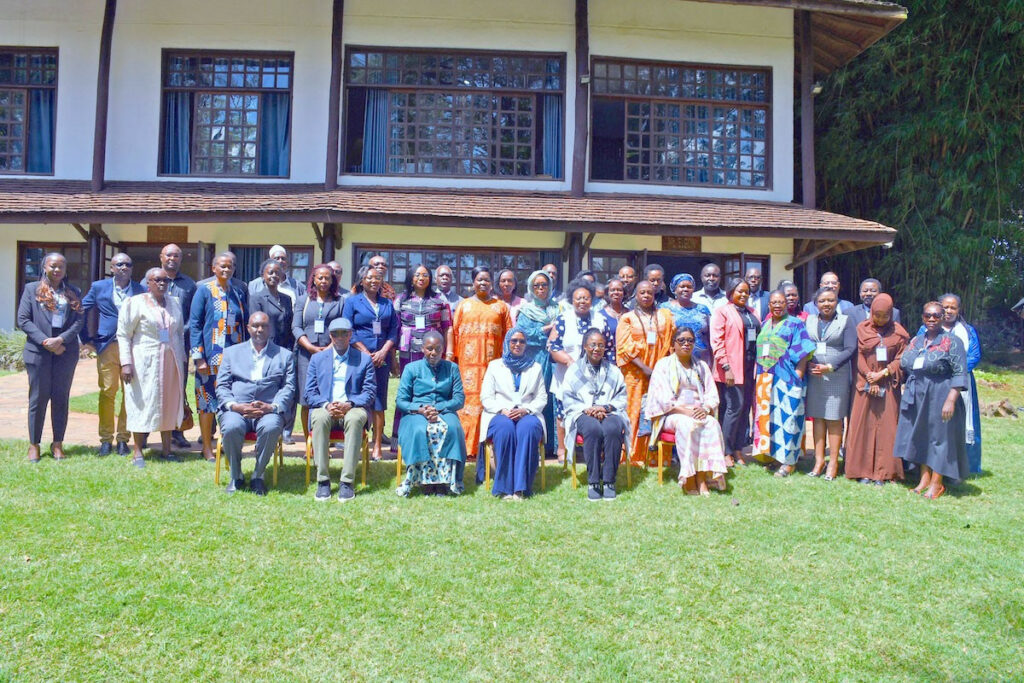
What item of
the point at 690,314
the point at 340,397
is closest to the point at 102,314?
the point at 340,397

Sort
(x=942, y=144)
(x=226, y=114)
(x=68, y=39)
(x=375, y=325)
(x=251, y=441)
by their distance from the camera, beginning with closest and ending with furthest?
(x=251, y=441), (x=375, y=325), (x=68, y=39), (x=226, y=114), (x=942, y=144)

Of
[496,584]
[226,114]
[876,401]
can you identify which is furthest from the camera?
[226,114]

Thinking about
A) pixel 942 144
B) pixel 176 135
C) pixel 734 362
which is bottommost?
pixel 734 362

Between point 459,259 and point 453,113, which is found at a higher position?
point 453,113

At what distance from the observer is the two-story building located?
1182 centimetres

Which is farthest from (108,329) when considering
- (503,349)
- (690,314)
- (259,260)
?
(259,260)

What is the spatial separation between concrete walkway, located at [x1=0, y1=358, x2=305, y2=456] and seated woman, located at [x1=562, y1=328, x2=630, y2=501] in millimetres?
2485

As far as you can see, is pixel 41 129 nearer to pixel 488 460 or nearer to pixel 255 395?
pixel 255 395

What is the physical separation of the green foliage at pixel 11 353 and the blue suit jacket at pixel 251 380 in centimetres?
751

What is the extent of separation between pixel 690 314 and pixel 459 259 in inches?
229

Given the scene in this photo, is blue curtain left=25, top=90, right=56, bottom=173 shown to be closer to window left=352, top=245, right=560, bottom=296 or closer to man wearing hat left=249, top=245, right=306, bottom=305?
window left=352, top=245, right=560, bottom=296

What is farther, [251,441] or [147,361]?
[147,361]

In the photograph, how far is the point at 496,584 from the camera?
4082mm

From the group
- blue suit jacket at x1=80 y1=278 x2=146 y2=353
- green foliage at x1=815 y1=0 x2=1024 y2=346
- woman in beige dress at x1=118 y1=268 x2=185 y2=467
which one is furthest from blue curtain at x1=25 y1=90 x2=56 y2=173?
green foliage at x1=815 y1=0 x2=1024 y2=346
